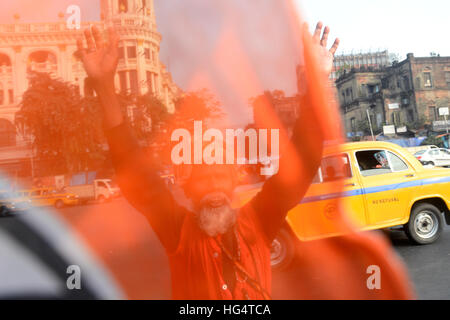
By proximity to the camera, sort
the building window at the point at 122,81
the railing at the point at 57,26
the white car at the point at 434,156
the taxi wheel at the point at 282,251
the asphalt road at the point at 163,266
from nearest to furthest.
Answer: the railing at the point at 57,26 < the building window at the point at 122,81 < the asphalt road at the point at 163,266 < the taxi wheel at the point at 282,251 < the white car at the point at 434,156

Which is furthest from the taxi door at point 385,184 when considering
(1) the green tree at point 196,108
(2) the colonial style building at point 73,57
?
(2) the colonial style building at point 73,57

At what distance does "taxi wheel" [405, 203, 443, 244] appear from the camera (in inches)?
223

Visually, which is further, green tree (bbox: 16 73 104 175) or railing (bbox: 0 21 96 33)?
green tree (bbox: 16 73 104 175)

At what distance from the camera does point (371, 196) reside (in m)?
5.36

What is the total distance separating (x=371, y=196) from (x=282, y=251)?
1587 millimetres

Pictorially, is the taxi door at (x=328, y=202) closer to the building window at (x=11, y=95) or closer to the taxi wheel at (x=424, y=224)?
the taxi wheel at (x=424, y=224)

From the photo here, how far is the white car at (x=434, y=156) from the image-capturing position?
780 inches

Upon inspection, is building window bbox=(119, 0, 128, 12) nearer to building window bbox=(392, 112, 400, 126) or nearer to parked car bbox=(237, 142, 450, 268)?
parked car bbox=(237, 142, 450, 268)

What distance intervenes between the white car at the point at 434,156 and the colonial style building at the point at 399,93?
1793mm

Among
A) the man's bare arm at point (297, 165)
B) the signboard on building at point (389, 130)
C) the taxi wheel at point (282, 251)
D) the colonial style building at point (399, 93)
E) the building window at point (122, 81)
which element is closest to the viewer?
the man's bare arm at point (297, 165)

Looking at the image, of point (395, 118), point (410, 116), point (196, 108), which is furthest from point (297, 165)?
point (395, 118)

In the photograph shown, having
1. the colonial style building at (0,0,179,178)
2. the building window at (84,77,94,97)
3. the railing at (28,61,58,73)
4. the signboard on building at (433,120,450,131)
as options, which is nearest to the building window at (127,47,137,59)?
the colonial style building at (0,0,179,178)

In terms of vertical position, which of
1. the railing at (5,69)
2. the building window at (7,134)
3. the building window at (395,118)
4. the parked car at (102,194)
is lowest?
the parked car at (102,194)

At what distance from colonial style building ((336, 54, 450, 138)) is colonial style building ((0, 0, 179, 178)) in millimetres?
8975
